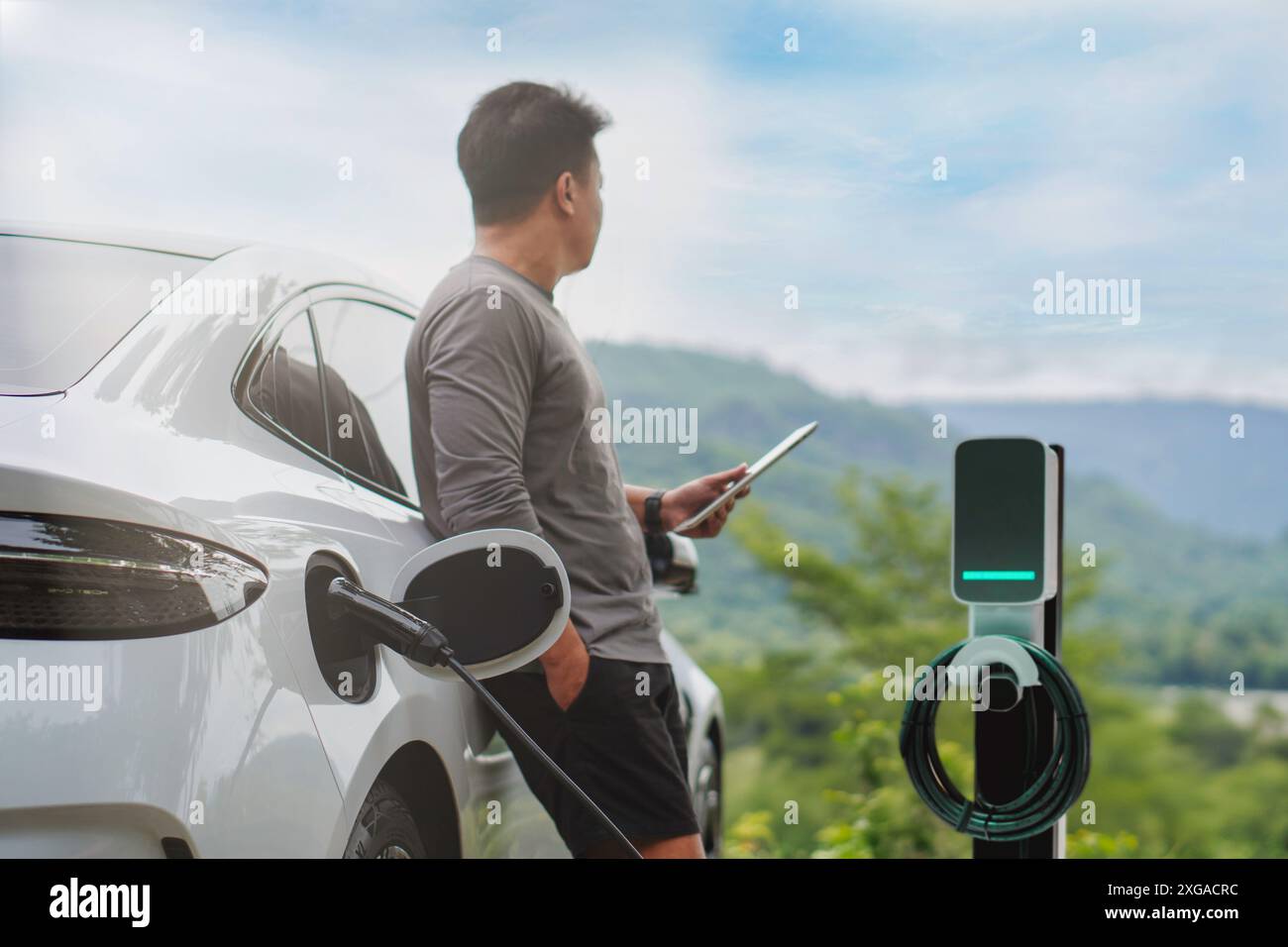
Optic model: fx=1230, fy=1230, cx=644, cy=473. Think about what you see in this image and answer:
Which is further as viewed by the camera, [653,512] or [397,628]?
[653,512]

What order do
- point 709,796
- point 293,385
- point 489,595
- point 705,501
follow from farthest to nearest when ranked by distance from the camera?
point 709,796, point 705,501, point 293,385, point 489,595

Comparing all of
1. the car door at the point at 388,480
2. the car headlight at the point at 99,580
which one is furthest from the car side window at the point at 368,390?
the car headlight at the point at 99,580

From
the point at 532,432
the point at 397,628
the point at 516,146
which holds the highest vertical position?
the point at 516,146

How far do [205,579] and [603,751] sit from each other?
0.92 m

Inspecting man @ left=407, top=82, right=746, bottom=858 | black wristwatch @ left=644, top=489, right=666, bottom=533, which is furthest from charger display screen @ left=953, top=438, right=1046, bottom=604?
black wristwatch @ left=644, top=489, right=666, bottom=533

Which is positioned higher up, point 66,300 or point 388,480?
point 66,300

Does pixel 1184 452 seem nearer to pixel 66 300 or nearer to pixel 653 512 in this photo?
pixel 653 512

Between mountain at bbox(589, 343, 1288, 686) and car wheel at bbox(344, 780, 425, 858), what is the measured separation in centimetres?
355

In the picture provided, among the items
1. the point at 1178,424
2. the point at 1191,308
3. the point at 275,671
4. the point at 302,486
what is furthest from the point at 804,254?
the point at 1178,424

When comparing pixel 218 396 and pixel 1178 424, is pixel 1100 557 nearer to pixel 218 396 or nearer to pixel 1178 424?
pixel 1178 424

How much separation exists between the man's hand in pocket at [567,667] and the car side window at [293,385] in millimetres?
507

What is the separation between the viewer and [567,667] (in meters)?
2.05

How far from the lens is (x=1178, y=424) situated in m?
6.28

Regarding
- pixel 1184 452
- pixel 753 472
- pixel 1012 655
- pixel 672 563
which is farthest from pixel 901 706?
pixel 1012 655
